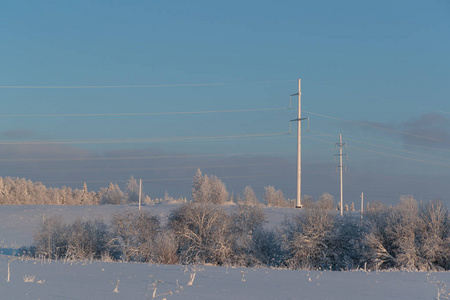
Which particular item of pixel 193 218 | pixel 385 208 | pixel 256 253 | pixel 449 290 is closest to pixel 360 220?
pixel 385 208

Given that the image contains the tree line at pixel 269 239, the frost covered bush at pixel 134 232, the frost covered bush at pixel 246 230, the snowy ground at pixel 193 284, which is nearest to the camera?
the snowy ground at pixel 193 284

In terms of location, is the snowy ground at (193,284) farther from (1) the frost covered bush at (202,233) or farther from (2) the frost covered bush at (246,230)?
(2) the frost covered bush at (246,230)

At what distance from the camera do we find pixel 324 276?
505 inches

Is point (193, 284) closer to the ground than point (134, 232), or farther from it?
farther from it

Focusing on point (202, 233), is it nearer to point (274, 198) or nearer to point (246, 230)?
point (246, 230)

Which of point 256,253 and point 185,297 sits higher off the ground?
point 185,297

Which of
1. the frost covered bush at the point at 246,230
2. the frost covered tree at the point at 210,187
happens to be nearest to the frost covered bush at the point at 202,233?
the frost covered bush at the point at 246,230

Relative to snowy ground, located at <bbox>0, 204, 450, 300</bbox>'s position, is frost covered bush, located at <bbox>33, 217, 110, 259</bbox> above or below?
below

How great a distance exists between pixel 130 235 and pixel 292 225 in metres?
9.40

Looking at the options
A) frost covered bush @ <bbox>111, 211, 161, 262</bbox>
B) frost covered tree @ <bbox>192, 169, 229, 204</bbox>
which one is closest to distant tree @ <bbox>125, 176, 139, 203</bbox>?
frost covered tree @ <bbox>192, 169, 229, 204</bbox>

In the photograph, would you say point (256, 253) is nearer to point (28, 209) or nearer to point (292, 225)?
point (292, 225)

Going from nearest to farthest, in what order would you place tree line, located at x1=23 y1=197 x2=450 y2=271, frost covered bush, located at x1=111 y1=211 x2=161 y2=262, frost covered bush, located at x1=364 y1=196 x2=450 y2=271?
frost covered bush, located at x1=364 y1=196 x2=450 y2=271 → tree line, located at x1=23 y1=197 x2=450 y2=271 → frost covered bush, located at x1=111 y1=211 x2=161 y2=262

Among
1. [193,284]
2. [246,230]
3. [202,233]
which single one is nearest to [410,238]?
[246,230]

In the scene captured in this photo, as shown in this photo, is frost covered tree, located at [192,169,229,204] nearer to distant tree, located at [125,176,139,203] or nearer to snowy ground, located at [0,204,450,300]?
distant tree, located at [125,176,139,203]
